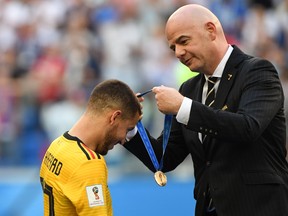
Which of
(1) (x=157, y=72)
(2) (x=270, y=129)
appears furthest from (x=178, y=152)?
(1) (x=157, y=72)

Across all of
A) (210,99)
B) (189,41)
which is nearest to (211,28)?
(189,41)

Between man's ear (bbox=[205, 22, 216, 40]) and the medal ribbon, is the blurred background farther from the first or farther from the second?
man's ear (bbox=[205, 22, 216, 40])

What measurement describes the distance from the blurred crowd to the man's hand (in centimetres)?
479

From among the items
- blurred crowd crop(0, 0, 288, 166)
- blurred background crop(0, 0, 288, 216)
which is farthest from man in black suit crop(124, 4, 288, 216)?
blurred crowd crop(0, 0, 288, 166)

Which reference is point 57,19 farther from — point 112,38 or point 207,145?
point 207,145

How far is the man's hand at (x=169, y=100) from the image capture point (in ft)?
15.3

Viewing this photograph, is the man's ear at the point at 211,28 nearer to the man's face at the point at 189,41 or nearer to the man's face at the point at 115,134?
the man's face at the point at 189,41

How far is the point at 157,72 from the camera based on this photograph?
1102 centimetres

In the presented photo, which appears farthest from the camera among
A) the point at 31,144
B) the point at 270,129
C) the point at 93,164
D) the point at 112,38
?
the point at 112,38

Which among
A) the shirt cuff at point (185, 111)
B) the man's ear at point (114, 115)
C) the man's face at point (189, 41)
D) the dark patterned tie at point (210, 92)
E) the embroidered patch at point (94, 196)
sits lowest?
the embroidered patch at point (94, 196)

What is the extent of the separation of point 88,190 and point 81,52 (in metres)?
7.05

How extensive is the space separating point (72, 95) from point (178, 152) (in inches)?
205

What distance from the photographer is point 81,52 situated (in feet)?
37.2

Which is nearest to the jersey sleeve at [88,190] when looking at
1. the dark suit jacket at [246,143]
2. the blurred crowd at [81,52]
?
the dark suit jacket at [246,143]
